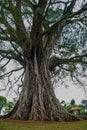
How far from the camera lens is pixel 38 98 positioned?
13.0 meters

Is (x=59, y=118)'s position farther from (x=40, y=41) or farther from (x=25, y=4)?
(x=25, y=4)

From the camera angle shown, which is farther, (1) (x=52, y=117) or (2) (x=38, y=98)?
(2) (x=38, y=98)

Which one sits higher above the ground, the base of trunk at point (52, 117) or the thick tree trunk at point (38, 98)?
the thick tree trunk at point (38, 98)

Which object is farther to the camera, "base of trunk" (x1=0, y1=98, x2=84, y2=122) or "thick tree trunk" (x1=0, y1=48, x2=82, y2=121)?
"thick tree trunk" (x1=0, y1=48, x2=82, y2=121)

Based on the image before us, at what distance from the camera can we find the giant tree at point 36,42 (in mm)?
11914

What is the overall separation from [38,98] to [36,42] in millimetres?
2249

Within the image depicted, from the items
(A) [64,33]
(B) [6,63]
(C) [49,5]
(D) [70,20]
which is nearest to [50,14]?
(C) [49,5]

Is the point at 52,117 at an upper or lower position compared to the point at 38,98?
lower

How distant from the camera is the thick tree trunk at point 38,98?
41.2 ft

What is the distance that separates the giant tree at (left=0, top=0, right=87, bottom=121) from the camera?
39.1 ft

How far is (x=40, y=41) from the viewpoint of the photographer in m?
13.8

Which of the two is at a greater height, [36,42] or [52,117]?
[36,42]

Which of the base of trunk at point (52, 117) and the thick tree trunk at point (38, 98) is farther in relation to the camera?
the thick tree trunk at point (38, 98)

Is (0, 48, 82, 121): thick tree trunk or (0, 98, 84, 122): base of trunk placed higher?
(0, 48, 82, 121): thick tree trunk
